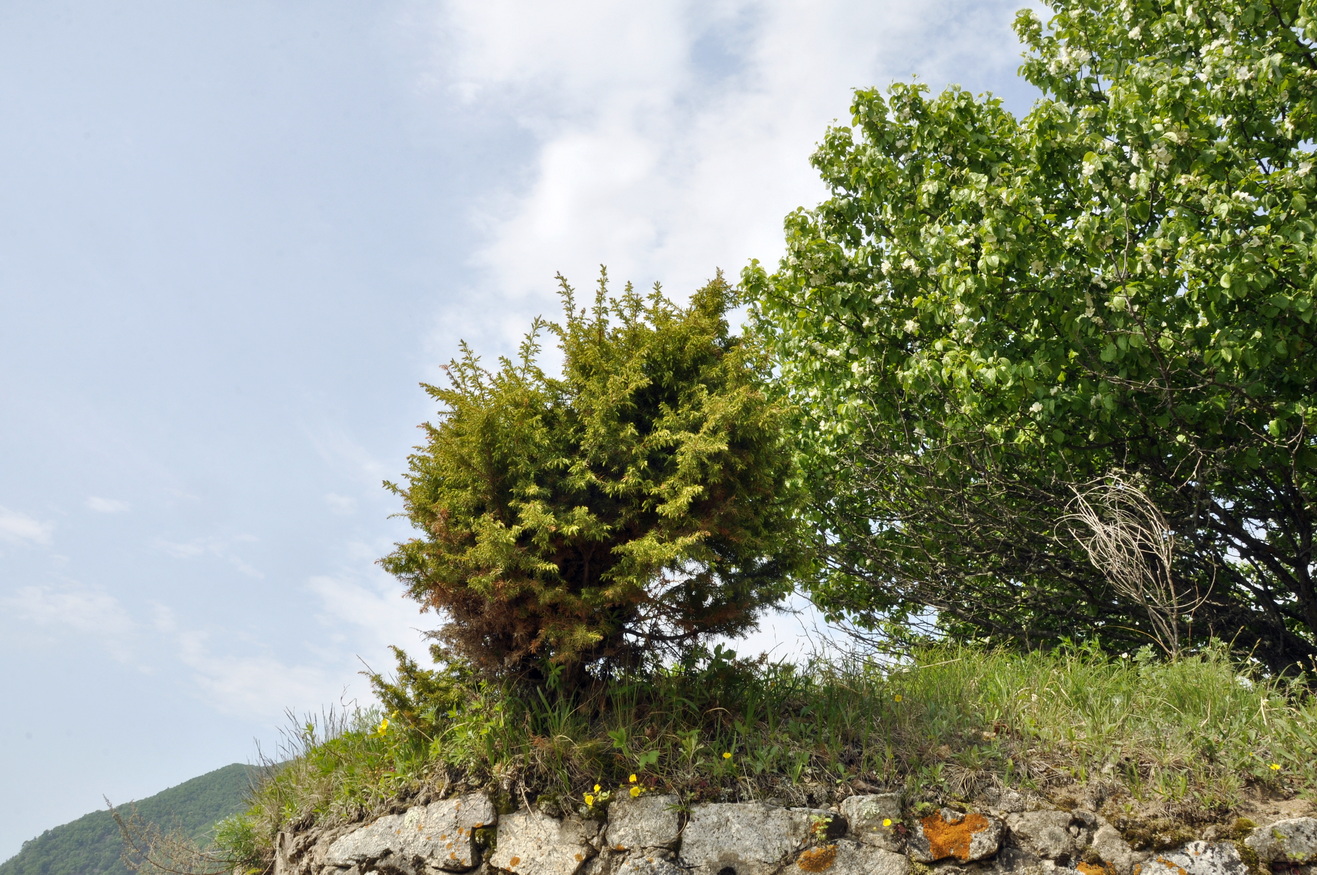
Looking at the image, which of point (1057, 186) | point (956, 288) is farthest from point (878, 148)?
point (956, 288)

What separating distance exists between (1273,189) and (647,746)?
20.5 feet

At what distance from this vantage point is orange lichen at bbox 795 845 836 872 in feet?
13.8

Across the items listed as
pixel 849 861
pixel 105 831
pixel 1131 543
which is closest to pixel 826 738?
pixel 849 861

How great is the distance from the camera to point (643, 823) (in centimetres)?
448

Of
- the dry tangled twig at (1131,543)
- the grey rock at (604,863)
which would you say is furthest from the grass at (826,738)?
the dry tangled twig at (1131,543)

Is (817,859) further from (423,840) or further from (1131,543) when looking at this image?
(1131,543)

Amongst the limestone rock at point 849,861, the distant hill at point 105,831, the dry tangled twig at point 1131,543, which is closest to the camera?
the limestone rock at point 849,861

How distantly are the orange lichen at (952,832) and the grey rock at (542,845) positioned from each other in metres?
1.89

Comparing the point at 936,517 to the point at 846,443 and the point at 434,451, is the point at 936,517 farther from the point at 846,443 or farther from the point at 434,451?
the point at 434,451

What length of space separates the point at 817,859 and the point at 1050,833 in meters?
1.30

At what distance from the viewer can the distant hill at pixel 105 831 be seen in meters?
17.8

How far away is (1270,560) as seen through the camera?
23.8ft

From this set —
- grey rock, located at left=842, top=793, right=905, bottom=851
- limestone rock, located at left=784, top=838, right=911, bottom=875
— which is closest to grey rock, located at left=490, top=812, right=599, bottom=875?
limestone rock, located at left=784, top=838, right=911, bottom=875

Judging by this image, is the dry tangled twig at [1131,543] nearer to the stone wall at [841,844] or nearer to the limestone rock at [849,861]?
the stone wall at [841,844]
